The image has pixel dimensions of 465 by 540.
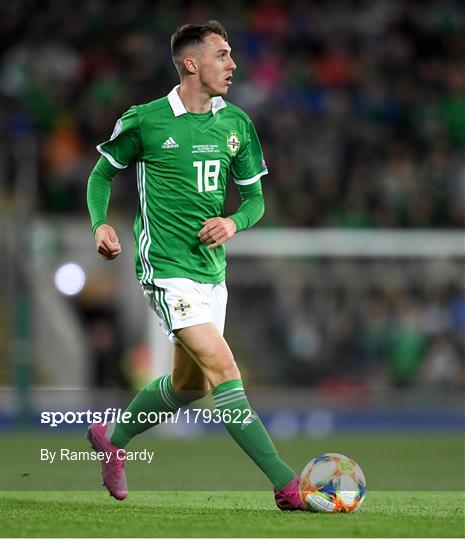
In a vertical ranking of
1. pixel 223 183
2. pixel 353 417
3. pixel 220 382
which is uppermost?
pixel 223 183

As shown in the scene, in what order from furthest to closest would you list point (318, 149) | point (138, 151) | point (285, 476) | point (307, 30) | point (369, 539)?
point (307, 30) < point (318, 149) < point (138, 151) < point (285, 476) < point (369, 539)

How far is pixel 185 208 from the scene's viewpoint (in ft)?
22.4

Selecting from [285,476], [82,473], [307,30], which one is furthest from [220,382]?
[307,30]

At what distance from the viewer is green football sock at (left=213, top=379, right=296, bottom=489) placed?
646 centimetres

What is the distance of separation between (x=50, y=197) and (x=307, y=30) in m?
5.03

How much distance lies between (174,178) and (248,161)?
1.49ft

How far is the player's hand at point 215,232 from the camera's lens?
665 centimetres

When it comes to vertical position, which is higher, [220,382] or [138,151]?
[138,151]

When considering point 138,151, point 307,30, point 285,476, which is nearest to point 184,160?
point 138,151

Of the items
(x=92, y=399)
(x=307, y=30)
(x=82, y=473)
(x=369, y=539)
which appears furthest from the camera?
(x=307, y=30)

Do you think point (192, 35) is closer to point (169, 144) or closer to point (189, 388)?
point (169, 144)

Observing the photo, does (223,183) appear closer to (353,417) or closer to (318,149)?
(353,417)

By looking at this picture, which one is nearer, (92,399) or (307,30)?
(92,399)

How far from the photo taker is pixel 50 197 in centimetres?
1678
